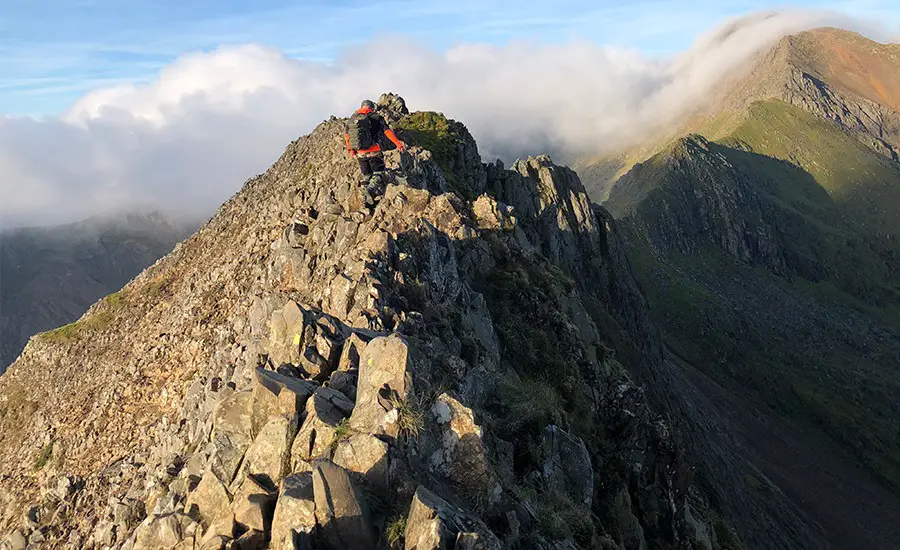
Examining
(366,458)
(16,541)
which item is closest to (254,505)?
(366,458)

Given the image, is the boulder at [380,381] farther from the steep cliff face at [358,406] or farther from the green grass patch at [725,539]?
the green grass patch at [725,539]

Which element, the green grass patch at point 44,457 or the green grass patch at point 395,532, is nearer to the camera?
the green grass patch at point 395,532

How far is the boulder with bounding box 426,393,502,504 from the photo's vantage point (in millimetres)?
13328

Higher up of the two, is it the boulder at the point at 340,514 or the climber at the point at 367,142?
the climber at the point at 367,142

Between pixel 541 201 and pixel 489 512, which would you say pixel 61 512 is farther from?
pixel 541 201

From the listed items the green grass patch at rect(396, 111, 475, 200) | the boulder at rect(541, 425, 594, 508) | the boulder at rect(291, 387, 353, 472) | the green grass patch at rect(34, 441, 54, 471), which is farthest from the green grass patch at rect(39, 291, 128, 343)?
the boulder at rect(541, 425, 594, 508)

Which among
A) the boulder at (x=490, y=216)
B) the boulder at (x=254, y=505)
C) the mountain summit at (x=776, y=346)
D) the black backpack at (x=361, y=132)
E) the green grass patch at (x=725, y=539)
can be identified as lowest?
the mountain summit at (x=776, y=346)

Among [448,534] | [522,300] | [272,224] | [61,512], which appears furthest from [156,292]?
[448,534]

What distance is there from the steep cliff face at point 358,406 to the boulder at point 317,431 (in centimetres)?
5

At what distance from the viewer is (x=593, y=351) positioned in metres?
30.2

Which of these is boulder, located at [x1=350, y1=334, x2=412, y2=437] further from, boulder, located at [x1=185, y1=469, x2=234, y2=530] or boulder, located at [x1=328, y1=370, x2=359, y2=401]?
boulder, located at [x1=185, y1=469, x2=234, y2=530]

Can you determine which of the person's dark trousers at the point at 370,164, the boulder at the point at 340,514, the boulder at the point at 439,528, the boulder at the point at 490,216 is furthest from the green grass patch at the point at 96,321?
the boulder at the point at 439,528

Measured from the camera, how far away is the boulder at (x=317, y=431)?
517 inches

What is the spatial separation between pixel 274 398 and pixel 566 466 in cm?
878
